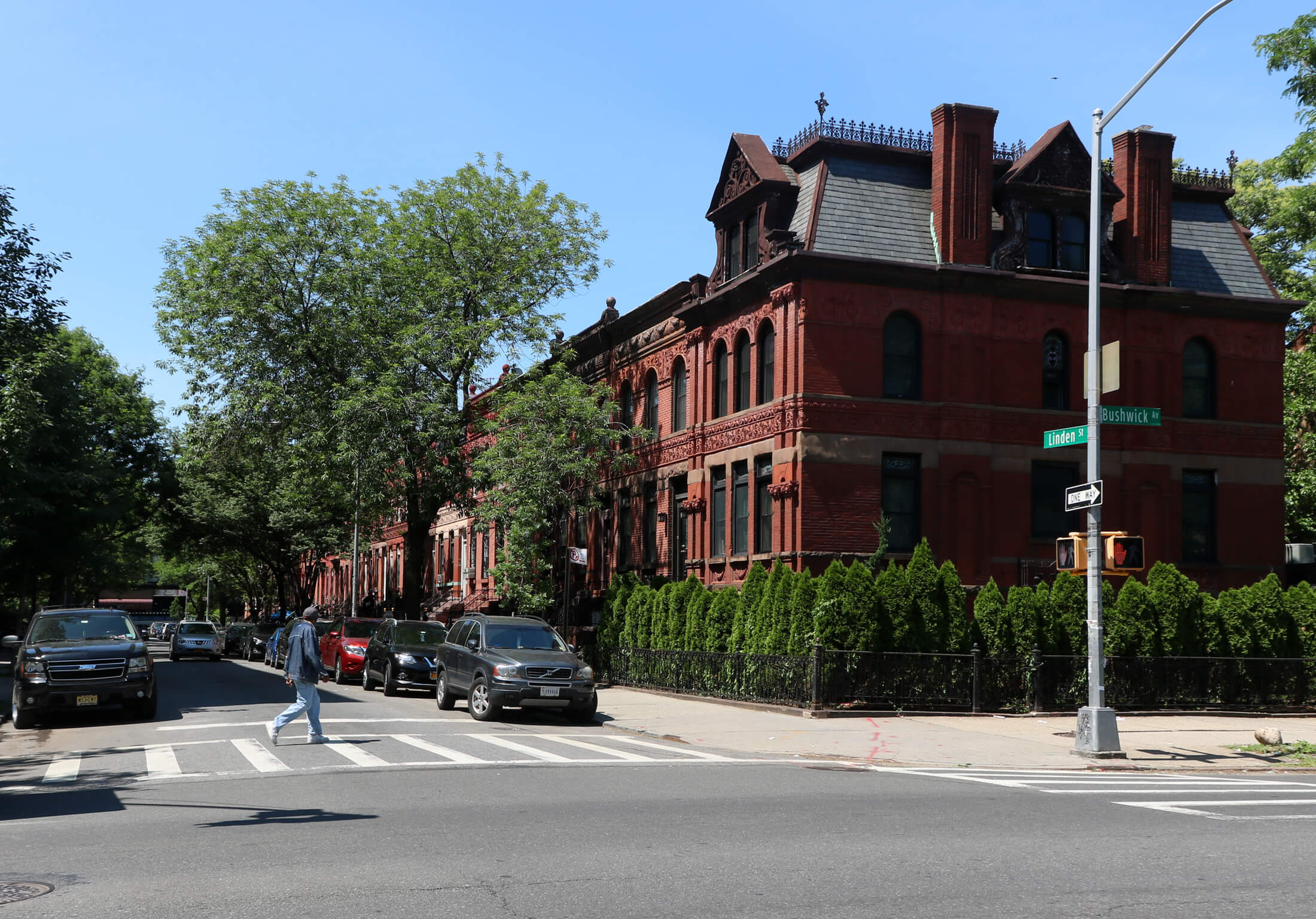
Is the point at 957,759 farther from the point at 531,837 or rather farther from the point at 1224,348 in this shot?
the point at 1224,348

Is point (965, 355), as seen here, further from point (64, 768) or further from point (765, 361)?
point (64, 768)

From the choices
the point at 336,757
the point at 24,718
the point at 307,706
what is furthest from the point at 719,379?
the point at 336,757

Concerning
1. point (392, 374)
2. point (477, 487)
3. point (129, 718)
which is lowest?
point (129, 718)

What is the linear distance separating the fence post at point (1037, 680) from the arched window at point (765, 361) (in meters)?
9.65

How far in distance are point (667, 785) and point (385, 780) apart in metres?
2.87

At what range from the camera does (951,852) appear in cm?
873

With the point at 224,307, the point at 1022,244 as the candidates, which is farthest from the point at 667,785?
the point at 224,307

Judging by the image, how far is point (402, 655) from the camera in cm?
2664

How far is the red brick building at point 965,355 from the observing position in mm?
28438

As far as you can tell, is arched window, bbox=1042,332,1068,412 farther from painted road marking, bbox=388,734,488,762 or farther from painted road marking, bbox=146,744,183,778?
painted road marking, bbox=146,744,183,778

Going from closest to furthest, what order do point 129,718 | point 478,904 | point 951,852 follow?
point 478,904 → point 951,852 → point 129,718

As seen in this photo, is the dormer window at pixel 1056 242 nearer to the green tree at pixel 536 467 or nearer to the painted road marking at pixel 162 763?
the green tree at pixel 536 467

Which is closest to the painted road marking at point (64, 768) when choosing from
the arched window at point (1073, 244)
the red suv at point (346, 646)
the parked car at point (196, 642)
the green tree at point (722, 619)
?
the green tree at point (722, 619)

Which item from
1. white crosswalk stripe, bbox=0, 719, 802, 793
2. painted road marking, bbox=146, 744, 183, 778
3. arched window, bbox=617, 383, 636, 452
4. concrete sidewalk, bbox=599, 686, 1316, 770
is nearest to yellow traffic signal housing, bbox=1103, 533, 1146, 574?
concrete sidewalk, bbox=599, 686, 1316, 770
